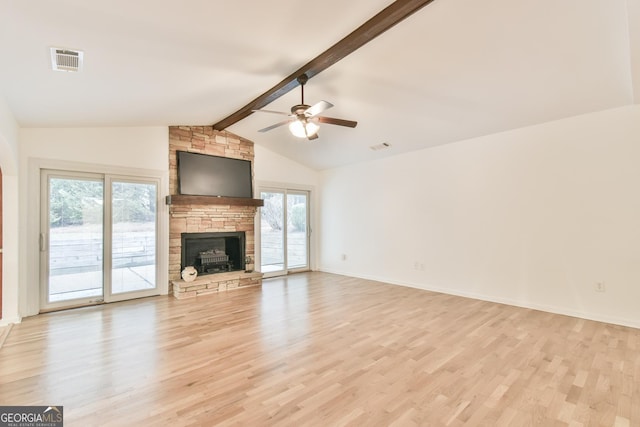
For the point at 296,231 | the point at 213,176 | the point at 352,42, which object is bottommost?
the point at 296,231

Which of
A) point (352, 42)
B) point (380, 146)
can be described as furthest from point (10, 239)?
point (380, 146)

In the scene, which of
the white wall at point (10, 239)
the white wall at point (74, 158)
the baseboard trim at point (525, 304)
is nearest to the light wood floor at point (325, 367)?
the baseboard trim at point (525, 304)

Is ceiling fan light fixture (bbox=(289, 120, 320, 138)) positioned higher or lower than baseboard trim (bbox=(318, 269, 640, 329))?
higher

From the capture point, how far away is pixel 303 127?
3.52m

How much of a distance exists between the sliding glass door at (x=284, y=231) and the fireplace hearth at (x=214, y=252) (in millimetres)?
530

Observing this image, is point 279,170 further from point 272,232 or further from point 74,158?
point 74,158

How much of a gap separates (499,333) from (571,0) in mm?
3162

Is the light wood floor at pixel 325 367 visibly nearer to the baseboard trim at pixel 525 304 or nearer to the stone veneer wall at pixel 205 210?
the baseboard trim at pixel 525 304

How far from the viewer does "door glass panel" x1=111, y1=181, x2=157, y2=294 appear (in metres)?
4.80

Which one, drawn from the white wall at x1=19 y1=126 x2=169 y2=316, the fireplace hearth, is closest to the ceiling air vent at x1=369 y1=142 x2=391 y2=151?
the fireplace hearth

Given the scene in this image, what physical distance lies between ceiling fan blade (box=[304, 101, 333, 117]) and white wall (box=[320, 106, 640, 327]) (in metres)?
3.01

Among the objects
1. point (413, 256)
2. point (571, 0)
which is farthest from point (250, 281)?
point (571, 0)

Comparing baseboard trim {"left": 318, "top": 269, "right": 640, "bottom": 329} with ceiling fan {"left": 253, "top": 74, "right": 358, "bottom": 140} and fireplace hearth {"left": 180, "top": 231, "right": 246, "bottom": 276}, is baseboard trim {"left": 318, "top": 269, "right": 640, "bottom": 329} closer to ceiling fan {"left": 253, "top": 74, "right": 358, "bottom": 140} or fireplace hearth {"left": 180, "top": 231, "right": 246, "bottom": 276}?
fireplace hearth {"left": 180, "top": 231, "right": 246, "bottom": 276}

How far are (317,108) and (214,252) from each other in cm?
A: 392
